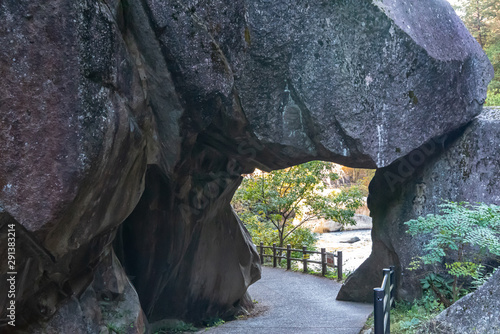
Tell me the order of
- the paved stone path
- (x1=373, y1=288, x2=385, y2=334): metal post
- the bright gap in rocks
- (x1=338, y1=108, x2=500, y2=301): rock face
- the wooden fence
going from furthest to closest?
the bright gap in rocks
the wooden fence
the paved stone path
(x1=338, y1=108, x2=500, y2=301): rock face
(x1=373, y1=288, x2=385, y2=334): metal post

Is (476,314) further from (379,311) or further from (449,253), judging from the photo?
(449,253)

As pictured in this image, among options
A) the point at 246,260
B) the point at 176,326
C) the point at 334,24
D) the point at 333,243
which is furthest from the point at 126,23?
the point at 333,243

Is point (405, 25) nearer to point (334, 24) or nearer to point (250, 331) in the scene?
point (334, 24)

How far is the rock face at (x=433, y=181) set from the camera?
8.34 m

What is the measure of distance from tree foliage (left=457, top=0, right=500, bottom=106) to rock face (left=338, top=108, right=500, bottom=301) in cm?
925

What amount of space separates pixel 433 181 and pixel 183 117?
17.0 feet

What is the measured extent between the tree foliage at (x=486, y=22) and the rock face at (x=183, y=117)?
29.2 feet

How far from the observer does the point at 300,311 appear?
34.1ft

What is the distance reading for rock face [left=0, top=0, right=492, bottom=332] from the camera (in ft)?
13.9

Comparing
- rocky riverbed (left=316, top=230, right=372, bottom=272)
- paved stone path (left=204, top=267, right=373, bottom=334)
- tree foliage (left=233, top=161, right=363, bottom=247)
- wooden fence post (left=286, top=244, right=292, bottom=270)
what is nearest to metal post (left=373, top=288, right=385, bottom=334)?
paved stone path (left=204, top=267, right=373, bottom=334)

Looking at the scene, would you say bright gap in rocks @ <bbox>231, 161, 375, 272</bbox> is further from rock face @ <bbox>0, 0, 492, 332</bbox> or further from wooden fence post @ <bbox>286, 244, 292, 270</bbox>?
rock face @ <bbox>0, 0, 492, 332</bbox>

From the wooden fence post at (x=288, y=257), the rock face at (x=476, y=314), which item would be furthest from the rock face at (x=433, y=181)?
the wooden fence post at (x=288, y=257)

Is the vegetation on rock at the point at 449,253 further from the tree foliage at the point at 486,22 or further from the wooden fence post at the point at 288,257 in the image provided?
the tree foliage at the point at 486,22

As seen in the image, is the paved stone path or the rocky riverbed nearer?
the paved stone path
